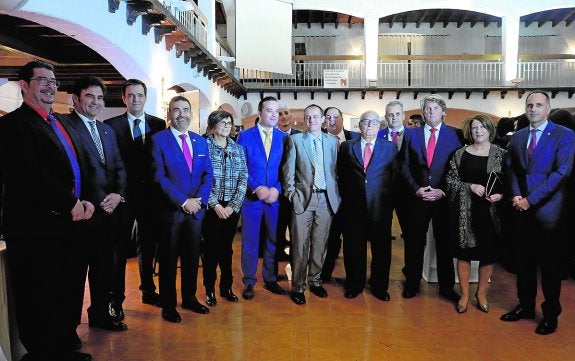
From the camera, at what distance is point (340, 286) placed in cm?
462

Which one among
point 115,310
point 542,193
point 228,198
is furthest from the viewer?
point 228,198

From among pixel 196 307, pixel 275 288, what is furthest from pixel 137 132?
pixel 275 288

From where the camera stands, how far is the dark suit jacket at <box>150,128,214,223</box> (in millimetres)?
3623

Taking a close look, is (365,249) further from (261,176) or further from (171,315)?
(171,315)

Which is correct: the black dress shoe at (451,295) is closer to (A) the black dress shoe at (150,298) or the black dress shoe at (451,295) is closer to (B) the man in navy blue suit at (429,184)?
(B) the man in navy blue suit at (429,184)

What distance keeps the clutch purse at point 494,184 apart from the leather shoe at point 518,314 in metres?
0.93

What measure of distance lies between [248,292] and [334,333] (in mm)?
1072

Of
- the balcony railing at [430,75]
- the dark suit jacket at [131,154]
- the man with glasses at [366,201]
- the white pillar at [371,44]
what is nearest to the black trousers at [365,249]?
the man with glasses at [366,201]

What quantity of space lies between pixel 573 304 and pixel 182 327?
3341mm

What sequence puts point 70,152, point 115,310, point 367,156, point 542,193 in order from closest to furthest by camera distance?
1. point 70,152
2. point 542,193
3. point 115,310
4. point 367,156

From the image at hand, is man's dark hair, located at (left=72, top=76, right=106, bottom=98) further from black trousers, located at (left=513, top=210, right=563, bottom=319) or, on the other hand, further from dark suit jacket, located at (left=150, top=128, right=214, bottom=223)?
black trousers, located at (left=513, top=210, right=563, bottom=319)

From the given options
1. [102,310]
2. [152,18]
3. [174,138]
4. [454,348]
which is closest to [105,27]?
[152,18]

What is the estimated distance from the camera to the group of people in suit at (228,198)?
275cm

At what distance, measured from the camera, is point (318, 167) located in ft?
13.5
